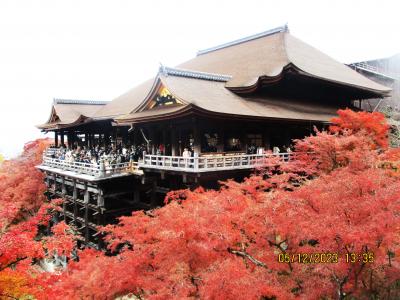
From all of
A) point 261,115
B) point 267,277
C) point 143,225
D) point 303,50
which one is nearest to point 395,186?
point 267,277

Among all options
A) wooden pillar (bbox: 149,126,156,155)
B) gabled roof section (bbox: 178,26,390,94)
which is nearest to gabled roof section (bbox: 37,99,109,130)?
wooden pillar (bbox: 149,126,156,155)

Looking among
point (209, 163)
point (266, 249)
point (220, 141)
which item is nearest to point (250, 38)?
point (220, 141)

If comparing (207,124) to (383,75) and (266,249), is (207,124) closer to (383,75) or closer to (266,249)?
(266,249)

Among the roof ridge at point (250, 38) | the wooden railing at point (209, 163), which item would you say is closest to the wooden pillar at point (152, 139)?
the wooden railing at point (209, 163)

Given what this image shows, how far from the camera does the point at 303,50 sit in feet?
79.7

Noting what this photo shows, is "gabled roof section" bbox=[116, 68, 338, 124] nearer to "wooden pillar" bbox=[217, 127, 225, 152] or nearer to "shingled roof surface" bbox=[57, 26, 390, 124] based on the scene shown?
"shingled roof surface" bbox=[57, 26, 390, 124]

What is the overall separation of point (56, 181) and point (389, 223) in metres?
23.5

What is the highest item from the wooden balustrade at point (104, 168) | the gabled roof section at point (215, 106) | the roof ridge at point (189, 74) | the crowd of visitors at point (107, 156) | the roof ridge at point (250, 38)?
the roof ridge at point (250, 38)

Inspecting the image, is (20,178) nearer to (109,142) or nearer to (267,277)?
(109,142)

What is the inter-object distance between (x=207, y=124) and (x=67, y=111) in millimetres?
17758

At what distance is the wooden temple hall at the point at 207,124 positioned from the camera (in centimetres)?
1374

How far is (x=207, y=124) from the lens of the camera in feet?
47.5

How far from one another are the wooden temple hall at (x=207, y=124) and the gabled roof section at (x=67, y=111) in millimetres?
519
